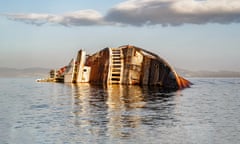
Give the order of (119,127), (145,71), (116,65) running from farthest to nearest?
(116,65) < (145,71) < (119,127)

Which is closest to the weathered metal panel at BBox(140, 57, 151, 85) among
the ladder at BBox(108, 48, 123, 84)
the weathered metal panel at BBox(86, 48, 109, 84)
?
the ladder at BBox(108, 48, 123, 84)

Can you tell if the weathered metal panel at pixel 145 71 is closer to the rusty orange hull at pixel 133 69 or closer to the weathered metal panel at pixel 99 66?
the rusty orange hull at pixel 133 69

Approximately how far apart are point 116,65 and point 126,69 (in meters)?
2.07

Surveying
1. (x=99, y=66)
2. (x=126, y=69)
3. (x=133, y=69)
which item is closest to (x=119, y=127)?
(x=133, y=69)

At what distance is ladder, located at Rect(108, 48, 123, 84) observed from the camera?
75.4m

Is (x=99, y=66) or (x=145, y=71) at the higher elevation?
(x=99, y=66)

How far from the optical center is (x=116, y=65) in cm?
7550

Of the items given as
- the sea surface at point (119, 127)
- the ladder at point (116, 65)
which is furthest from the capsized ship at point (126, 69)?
the sea surface at point (119, 127)

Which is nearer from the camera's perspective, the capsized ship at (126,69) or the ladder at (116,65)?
the capsized ship at (126,69)

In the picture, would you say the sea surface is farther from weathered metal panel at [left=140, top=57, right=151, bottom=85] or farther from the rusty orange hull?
weathered metal panel at [left=140, top=57, right=151, bottom=85]

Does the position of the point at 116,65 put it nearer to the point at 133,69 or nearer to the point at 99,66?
the point at 133,69

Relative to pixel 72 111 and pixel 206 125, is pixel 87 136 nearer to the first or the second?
pixel 206 125

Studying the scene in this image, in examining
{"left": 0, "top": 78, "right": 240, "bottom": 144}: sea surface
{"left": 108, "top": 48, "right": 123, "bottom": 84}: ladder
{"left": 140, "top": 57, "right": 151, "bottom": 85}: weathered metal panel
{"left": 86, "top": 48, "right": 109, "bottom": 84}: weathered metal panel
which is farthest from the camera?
{"left": 86, "top": 48, "right": 109, "bottom": 84}: weathered metal panel

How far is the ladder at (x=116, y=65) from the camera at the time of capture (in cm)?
7544
